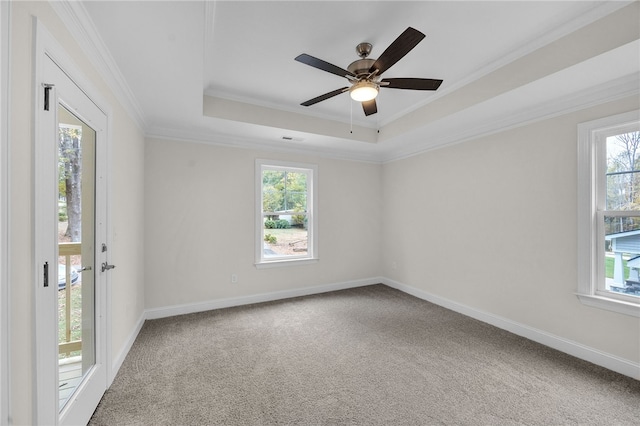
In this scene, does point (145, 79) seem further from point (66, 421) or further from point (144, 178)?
point (66, 421)

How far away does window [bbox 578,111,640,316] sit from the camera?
2334 mm

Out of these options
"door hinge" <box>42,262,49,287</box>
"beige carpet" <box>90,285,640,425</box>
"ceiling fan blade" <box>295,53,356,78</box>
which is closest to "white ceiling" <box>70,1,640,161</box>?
"ceiling fan blade" <box>295,53,356,78</box>

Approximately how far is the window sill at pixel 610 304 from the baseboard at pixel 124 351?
13.3 feet

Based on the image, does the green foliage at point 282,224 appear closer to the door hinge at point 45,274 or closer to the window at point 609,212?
the door hinge at point 45,274

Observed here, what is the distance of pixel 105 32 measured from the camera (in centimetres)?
171

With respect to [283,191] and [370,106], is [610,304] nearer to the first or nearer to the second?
[370,106]

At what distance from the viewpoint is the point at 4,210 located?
976 millimetres

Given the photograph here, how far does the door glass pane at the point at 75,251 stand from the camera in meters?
1.50

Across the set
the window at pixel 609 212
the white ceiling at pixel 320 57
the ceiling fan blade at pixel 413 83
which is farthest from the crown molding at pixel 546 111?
the ceiling fan blade at pixel 413 83

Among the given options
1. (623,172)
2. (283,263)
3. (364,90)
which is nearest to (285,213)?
(283,263)

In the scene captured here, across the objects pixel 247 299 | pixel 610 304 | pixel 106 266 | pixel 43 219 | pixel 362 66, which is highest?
pixel 362 66

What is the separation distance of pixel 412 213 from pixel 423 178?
59cm

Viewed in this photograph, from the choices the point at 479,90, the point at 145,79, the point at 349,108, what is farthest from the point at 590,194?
the point at 145,79

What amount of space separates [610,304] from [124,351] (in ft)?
14.0
